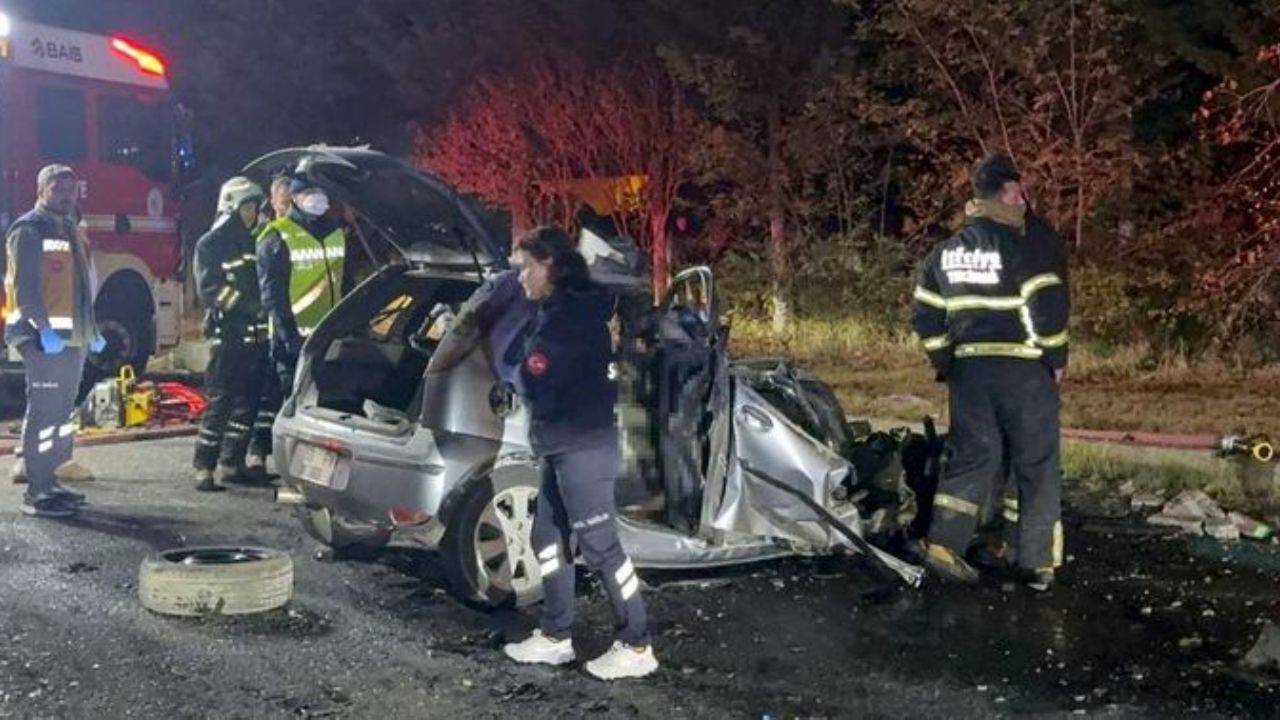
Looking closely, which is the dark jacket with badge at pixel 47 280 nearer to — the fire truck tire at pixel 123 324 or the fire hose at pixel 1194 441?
the fire truck tire at pixel 123 324

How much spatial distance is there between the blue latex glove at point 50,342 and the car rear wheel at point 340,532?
6.04 feet

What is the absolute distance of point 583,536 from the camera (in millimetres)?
5473

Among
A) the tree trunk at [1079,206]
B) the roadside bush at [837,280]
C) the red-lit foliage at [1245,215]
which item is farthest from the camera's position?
the roadside bush at [837,280]

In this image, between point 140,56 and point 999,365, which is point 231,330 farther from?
point 140,56

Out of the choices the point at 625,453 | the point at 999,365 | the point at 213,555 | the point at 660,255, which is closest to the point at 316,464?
the point at 213,555

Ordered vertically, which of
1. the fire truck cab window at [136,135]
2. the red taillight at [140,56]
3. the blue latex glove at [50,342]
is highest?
the red taillight at [140,56]

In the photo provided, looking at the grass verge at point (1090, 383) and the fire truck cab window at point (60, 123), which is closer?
the grass verge at point (1090, 383)

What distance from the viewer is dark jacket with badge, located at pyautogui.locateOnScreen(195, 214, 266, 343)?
29.2 ft

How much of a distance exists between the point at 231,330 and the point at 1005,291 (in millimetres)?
4702

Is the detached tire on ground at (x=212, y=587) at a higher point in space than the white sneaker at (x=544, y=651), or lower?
higher

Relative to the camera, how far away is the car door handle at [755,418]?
21.5 ft

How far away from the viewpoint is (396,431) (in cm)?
635

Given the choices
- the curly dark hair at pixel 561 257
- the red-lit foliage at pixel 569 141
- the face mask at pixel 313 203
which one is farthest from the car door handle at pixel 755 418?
the red-lit foliage at pixel 569 141

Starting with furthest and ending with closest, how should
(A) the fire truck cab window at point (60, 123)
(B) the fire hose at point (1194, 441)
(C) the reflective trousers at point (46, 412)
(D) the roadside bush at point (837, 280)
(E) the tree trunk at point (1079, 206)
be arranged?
(D) the roadside bush at point (837, 280), (E) the tree trunk at point (1079, 206), (A) the fire truck cab window at point (60, 123), (B) the fire hose at point (1194, 441), (C) the reflective trousers at point (46, 412)
